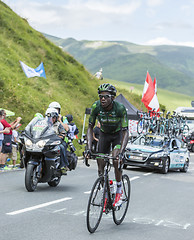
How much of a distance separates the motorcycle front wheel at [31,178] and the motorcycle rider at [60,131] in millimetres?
764

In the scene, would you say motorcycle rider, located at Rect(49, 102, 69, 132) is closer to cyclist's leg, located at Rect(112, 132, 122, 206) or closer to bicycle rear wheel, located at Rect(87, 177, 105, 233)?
cyclist's leg, located at Rect(112, 132, 122, 206)

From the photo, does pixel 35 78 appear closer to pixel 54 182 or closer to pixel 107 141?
pixel 54 182

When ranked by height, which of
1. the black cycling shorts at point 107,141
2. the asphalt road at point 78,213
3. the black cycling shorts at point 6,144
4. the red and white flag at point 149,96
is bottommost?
the asphalt road at point 78,213

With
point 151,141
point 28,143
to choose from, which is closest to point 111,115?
point 28,143

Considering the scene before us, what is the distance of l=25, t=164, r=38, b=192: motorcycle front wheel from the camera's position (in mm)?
9945

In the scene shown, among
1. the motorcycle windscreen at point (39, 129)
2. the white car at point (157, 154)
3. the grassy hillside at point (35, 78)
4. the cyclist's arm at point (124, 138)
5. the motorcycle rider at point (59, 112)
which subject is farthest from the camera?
the grassy hillside at point (35, 78)

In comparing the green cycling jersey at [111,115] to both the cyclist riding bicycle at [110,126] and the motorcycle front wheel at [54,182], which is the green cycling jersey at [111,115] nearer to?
the cyclist riding bicycle at [110,126]

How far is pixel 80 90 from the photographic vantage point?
131 ft

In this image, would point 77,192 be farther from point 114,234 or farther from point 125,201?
point 114,234

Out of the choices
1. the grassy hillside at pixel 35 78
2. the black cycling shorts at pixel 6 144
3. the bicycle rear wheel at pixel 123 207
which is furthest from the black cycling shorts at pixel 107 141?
the grassy hillside at pixel 35 78

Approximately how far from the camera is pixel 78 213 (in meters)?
8.20

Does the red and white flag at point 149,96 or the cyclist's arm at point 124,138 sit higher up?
the red and white flag at point 149,96

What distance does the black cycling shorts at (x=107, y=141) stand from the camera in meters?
7.38

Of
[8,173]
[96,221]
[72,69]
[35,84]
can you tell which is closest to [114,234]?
[96,221]
